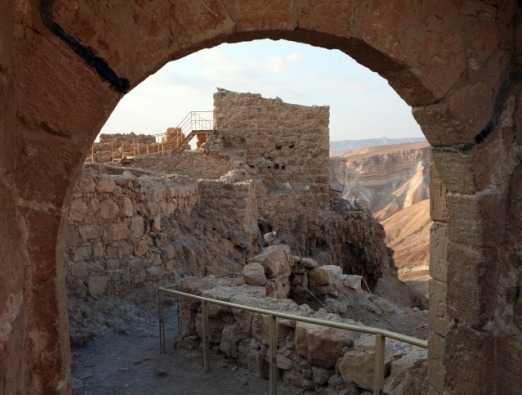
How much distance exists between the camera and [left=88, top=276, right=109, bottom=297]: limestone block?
251 inches

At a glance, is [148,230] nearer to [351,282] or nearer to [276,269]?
[276,269]

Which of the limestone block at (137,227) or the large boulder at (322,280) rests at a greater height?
the limestone block at (137,227)

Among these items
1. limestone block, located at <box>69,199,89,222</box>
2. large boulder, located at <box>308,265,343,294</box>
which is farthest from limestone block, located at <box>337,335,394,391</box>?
limestone block, located at <box>69,199,89,222</box>

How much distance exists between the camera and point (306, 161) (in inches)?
658

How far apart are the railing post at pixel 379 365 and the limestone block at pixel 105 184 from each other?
4627 millimetres

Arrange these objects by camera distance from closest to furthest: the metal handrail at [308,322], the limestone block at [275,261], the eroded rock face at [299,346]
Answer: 1. the metal handrail at [308,322]
2. the eroded rock face at [299,346]
3. the limestone block at [275,261]

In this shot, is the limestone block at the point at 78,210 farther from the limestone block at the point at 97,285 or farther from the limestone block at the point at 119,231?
the limestone block at the point at 97,285

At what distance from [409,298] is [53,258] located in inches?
512

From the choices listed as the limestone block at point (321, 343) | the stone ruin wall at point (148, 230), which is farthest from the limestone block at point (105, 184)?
the limestone block at point (321, 343)

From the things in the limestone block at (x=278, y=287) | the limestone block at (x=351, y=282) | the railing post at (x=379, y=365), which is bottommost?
the limestone block at (x=351, y=282)

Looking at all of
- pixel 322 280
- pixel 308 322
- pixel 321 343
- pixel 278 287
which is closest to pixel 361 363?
pixel 321 343

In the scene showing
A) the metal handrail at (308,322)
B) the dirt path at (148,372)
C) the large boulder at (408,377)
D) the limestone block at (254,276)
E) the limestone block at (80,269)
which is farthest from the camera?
the limestone block at (80,269)

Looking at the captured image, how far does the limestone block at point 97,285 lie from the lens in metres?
6.39

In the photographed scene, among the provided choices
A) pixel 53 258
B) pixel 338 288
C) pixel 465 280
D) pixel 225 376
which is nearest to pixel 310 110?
pixel 338 288
